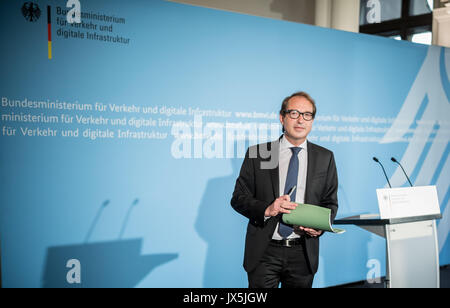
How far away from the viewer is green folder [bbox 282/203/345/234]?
7.33ft

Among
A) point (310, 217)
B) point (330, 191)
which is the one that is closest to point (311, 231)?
point (310, 217)

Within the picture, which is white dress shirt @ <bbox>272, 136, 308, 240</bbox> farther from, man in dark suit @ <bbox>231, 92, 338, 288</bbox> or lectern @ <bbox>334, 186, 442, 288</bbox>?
lectern @ <bbox>334, 186, 442, 288</bbox>

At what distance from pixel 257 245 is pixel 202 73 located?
1.70m

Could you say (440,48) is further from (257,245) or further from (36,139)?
(36,139)

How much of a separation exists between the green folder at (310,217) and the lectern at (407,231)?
0.52m

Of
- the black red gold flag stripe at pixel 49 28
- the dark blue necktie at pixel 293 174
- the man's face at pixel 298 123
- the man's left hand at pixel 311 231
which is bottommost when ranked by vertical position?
the man's left hand at pixel 311 231

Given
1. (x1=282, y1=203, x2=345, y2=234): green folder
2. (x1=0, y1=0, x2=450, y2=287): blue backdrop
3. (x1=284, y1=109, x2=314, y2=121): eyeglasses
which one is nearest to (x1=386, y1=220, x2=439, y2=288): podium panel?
(x1=282, y1=203, x2=345, y2=234): green folder

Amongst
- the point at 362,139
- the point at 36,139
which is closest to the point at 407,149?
the point at 362,139

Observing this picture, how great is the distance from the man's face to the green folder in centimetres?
60

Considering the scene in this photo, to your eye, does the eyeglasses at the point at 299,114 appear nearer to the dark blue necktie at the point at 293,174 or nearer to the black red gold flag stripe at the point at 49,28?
the dark blue necktie at the point at 293,174

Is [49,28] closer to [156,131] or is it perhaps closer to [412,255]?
[156,131]

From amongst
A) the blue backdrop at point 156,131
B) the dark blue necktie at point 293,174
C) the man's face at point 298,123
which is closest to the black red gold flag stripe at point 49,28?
the blue backdrop at point 156,131

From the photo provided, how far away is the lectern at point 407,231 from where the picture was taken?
9.18 ft

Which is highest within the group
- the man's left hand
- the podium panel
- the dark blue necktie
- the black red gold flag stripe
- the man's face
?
the black red gold flag stripe
